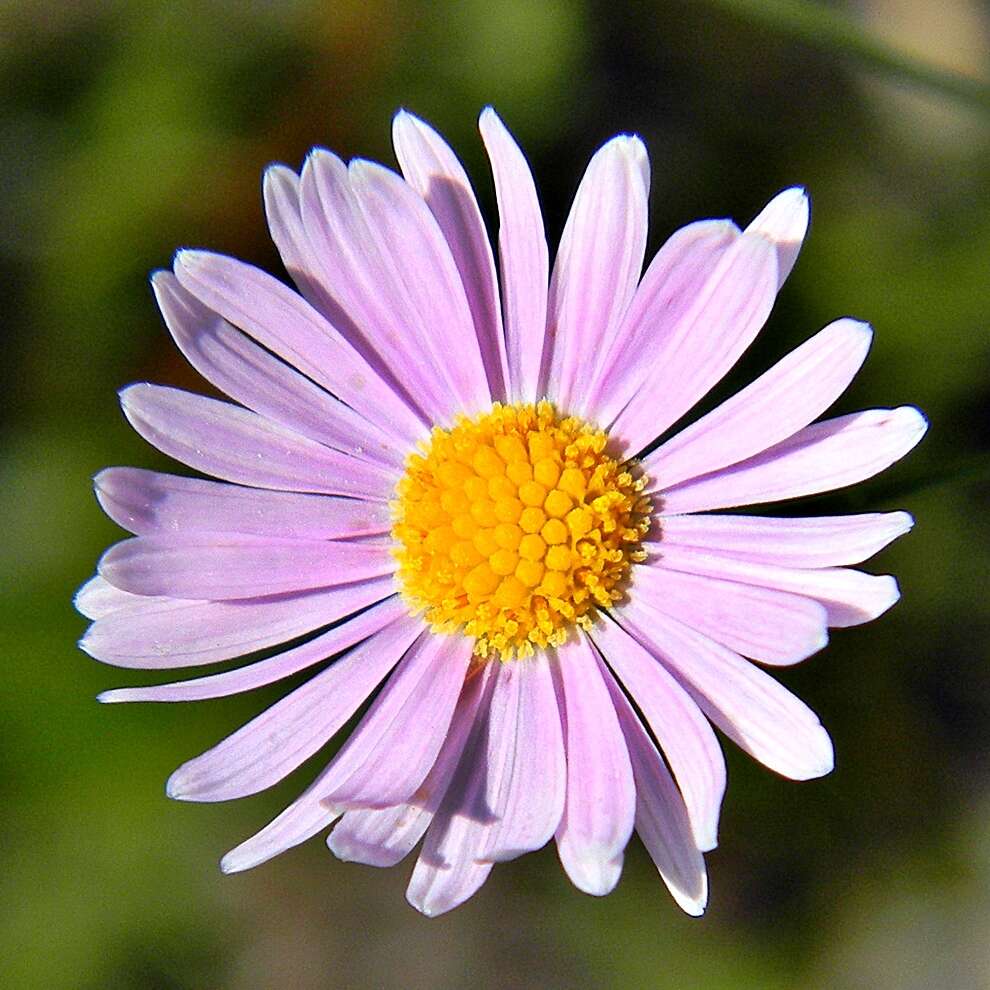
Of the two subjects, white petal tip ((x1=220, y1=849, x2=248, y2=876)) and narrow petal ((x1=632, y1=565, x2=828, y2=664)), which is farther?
white petal tip ((x1=220, y1=849, x2=248, y2=876))

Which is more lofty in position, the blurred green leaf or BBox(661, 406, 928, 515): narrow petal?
the blurred green leaf

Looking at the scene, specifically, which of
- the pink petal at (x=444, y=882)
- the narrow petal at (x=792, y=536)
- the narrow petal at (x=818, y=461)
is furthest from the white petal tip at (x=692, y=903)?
the narrow petal at (x=818, y=461)

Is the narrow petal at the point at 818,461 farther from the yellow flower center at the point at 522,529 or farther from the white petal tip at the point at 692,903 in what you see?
the white petal tip at the point at 692,903

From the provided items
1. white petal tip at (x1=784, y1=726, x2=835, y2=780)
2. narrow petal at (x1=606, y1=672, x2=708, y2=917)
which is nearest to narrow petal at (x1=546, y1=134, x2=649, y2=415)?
narrow petal at (x1=606, y1=672, x2=708, y2=917)

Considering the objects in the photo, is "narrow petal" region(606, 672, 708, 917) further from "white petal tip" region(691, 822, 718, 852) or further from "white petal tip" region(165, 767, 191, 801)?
"white petal tip" region(165, 767, 191, 801)

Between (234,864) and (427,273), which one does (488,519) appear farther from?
(234,864)

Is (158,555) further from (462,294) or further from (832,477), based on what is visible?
(832,477)
